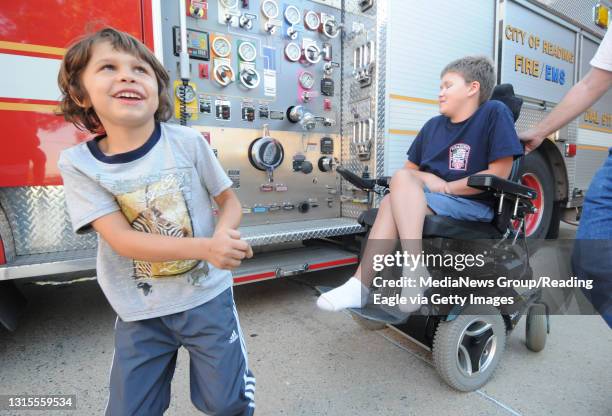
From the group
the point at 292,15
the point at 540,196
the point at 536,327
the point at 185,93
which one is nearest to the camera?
the point at 536,327

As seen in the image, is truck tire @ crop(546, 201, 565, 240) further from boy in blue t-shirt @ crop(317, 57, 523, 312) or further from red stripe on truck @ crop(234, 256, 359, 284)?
boy in blue t-shirt @ crop(317, 57, 523, 312)

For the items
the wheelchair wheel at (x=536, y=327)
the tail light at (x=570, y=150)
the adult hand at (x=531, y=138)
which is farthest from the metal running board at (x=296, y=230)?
the tail light at (x=570, y=150)

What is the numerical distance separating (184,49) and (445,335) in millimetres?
2254

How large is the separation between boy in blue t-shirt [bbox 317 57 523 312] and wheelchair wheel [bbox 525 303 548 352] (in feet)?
2.13

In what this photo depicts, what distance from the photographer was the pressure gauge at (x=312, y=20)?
310cm

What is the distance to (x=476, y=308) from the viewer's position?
5.59ft

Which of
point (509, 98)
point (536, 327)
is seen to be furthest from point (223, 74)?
point (536, 327)

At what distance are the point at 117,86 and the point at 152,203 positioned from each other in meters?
0.31

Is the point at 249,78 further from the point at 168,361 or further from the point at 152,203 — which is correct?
the point at 168,361

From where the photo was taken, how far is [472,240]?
5.63 ft

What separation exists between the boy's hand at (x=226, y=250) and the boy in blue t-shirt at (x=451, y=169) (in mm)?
838

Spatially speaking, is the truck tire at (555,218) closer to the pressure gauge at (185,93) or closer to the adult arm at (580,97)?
the adult arm at (580,97)

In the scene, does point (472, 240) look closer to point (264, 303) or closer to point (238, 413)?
point (238, 413)

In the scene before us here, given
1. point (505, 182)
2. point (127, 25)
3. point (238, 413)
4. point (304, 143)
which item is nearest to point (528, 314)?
point (505, 182)
